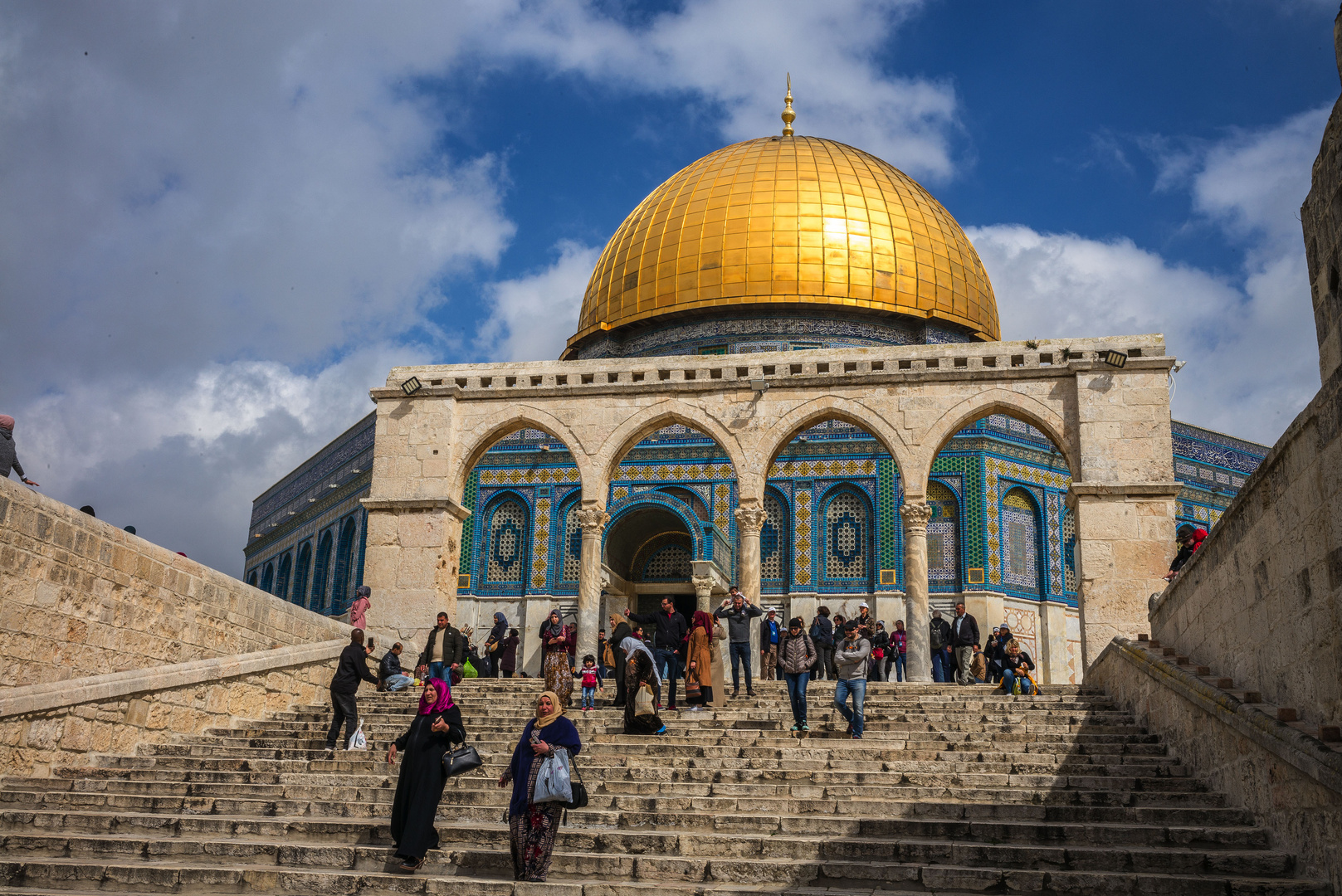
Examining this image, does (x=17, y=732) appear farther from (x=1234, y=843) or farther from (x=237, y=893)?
(x=1234, y=843)

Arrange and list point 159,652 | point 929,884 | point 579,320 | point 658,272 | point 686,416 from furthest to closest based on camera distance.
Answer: point 579,320
point 658,272
point 686,416
point 159,652
point 929,884

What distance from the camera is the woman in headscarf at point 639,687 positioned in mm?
8883

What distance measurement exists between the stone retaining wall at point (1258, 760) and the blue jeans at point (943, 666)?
5.48 metres

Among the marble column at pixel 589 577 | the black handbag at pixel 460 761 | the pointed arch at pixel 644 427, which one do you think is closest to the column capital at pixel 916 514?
the pointed arch at pixel 644 427

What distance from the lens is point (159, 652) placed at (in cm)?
967

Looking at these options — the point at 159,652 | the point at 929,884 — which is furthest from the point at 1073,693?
the point at 159,652

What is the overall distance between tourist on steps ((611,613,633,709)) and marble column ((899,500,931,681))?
3855 millimetres

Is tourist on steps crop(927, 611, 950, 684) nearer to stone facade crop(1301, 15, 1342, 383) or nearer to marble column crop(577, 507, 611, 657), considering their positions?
marble column crop(577, 507, 611, 657)

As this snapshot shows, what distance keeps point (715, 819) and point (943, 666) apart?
819 centimetres

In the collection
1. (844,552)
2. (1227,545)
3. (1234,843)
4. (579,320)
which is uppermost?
(579,320)

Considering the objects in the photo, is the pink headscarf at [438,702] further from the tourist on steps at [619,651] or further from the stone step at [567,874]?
the tourist on steps at [619,651]

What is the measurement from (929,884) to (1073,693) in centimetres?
586

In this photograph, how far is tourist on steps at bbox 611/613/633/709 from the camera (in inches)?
390

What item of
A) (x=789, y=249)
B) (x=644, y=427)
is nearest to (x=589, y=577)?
(x=644, y=427)
